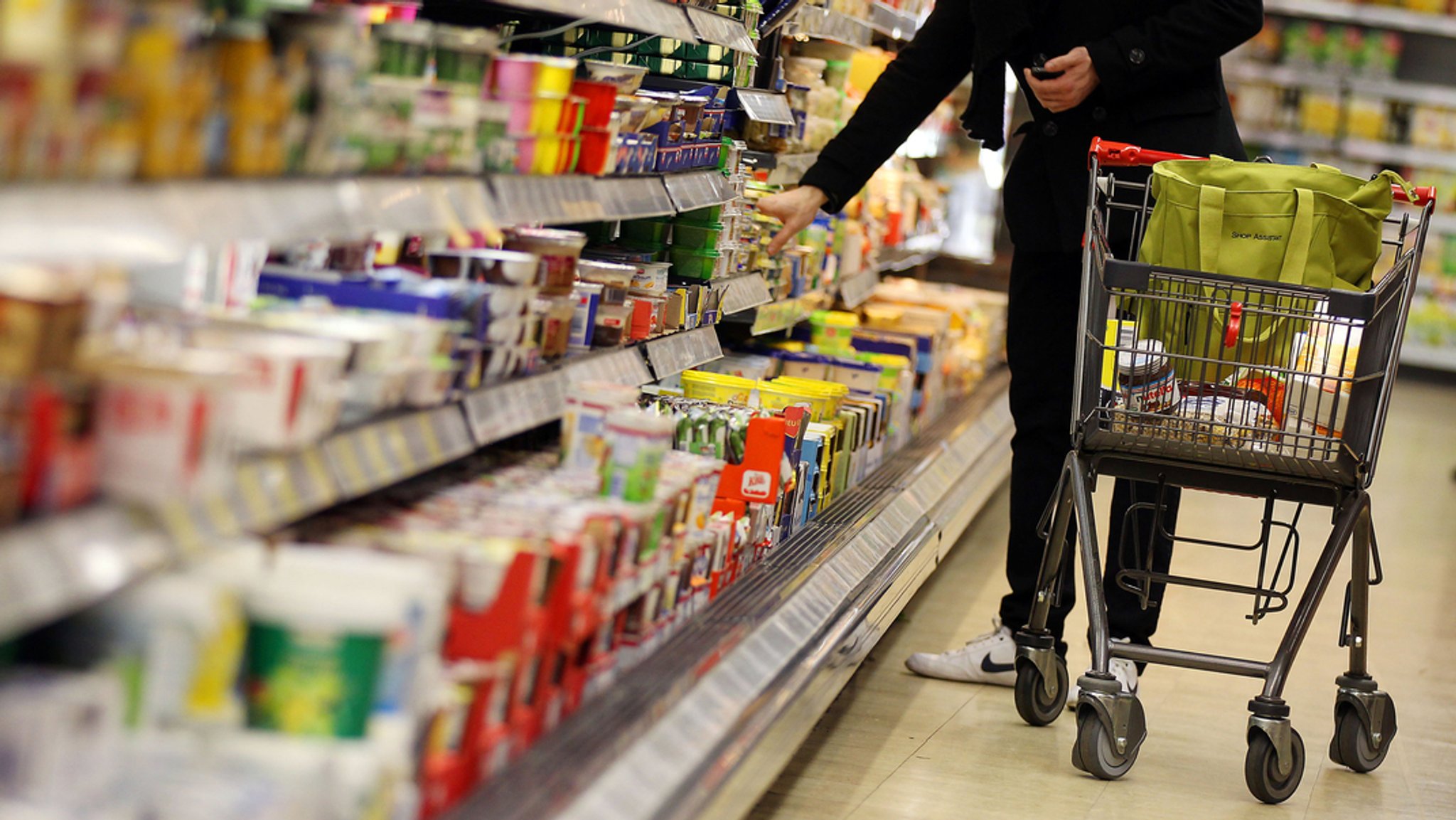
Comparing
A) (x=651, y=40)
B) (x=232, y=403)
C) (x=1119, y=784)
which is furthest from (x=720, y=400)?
(x=232, y=403)

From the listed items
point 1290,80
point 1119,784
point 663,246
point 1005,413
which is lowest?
point 1119,784

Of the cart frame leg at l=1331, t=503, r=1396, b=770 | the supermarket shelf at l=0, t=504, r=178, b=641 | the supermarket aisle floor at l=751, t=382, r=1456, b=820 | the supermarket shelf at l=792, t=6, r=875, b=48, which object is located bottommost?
the supermarket aisle floor at l=751, t=382, r=1456, b=820

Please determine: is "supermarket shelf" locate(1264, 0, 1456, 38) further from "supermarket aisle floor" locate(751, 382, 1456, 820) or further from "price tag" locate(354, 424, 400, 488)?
"price tag" locate(354, 424, 400, 488)

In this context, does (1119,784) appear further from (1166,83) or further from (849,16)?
(849,16)

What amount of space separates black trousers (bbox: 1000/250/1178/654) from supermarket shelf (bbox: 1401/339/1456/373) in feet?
25.5

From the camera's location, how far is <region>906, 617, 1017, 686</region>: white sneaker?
3391mm

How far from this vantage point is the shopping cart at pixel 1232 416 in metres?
2.65

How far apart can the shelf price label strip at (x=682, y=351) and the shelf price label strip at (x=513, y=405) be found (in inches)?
21.0

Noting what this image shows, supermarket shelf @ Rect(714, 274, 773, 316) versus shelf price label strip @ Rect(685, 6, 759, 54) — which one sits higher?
shelf price label strip @ Rect(685, 6, 759, 54)

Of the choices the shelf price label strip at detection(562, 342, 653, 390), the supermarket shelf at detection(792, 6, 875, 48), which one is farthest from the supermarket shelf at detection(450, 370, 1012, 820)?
the supermarket shelf at detection(792, 6, 875, 48)

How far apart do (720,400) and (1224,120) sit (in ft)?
3.91

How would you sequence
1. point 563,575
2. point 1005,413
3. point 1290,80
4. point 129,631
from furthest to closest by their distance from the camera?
point 1290,80 → point 1005,413 → point 563,575 → point 129,631

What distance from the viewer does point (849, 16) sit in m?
4.08

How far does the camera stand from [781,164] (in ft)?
12.9
